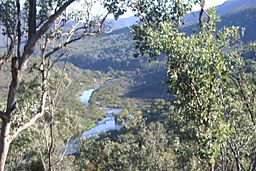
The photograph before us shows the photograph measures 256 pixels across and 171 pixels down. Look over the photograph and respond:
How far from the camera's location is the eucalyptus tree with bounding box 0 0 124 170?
6.17 metres

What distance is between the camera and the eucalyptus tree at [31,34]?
20.2ft

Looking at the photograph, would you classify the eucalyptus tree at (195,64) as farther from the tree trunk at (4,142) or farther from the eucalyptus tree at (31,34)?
the tree trunk at (4,142)

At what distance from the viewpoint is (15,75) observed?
6.16m

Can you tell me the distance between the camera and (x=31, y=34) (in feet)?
20.8

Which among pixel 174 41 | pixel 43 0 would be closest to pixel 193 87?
pixel 174 41

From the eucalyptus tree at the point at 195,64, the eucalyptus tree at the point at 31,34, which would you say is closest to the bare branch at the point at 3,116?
the eucalyptus tree at the point at 31,34

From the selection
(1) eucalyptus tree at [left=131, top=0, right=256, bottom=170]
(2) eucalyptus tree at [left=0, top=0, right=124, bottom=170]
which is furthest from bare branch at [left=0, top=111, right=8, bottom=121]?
(1) eucalyptus tree at [left=131, top=0, right=256, bottom=170]

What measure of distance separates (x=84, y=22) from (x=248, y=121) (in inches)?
184

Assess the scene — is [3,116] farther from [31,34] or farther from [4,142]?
[31,34]

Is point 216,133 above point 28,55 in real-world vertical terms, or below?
below

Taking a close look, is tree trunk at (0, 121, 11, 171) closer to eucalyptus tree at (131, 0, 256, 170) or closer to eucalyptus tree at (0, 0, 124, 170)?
eucalyptus tree at (0, 0, 124, 170)

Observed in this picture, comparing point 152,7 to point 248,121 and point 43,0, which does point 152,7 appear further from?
point 248,121

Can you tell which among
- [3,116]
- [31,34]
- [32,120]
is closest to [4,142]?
[3,116]

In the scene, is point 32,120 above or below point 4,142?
above
